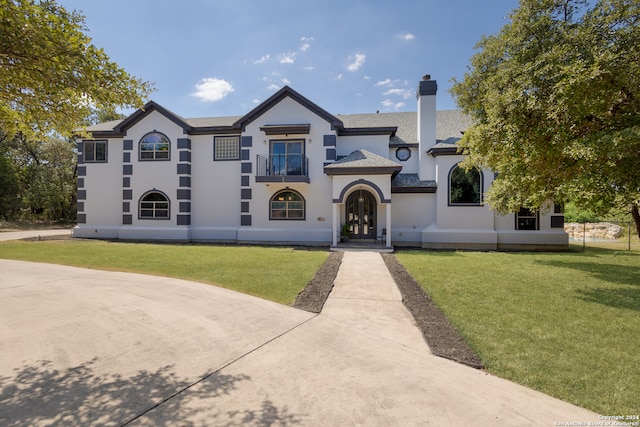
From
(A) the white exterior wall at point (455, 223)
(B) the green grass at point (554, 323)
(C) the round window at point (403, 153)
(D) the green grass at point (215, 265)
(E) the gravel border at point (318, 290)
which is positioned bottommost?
(B) the green grass at point (554, 323)

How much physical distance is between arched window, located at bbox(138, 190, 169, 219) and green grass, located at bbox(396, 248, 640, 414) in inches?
622

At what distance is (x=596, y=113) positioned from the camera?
6.88 m

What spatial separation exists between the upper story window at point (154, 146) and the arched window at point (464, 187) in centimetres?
1761

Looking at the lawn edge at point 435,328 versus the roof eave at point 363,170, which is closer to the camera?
the lawn edge at point 435,328

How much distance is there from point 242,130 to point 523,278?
16.1m

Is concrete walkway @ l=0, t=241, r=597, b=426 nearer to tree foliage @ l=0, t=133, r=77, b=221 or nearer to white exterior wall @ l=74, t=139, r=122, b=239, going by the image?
white exterior wall @ l=74, t=139, r=122, b=239

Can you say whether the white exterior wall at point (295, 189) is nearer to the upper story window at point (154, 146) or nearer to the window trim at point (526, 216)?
the upper story window at point (154, 146)

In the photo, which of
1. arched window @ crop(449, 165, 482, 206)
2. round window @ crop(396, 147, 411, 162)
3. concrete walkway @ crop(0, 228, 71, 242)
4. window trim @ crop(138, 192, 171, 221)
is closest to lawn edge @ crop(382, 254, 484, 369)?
arched window @ crop(449, 165, 482, 206)

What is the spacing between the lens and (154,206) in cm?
1933

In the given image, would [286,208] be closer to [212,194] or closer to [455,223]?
[212,194]

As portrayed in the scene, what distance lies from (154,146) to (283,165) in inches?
343

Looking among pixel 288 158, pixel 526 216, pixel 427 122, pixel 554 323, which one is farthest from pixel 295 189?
pixel 554 323

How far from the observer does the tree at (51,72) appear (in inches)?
157

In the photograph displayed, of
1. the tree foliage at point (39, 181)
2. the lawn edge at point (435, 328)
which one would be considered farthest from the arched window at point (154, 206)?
the tree foliage at point (39, 181)
